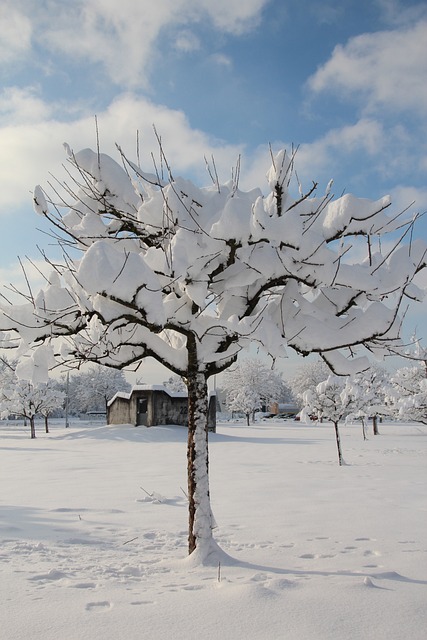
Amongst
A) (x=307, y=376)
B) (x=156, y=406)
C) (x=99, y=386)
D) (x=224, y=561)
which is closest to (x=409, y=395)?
(x=156, y=406)

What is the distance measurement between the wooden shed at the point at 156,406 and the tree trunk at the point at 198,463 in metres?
29.1

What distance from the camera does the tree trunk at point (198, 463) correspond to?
18.6 feet

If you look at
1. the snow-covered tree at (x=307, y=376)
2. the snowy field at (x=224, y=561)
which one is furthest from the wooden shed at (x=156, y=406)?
the snow-covered tree at (x=307, y=376)

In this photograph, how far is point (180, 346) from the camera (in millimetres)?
6715

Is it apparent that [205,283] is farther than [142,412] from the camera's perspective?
No

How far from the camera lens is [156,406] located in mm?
35406

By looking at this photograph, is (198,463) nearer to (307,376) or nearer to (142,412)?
(142,412)

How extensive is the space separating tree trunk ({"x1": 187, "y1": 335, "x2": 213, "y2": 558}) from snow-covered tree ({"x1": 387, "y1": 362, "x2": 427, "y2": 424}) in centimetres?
2507

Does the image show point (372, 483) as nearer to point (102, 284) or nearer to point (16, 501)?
point (16, 501)

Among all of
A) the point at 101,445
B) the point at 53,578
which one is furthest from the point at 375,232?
the point at 101,445

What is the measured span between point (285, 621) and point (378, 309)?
11.7 feet

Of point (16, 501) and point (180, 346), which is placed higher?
point (180, 346)

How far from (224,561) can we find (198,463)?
113cm

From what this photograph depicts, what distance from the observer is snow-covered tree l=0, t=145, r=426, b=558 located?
5191 millimetres
